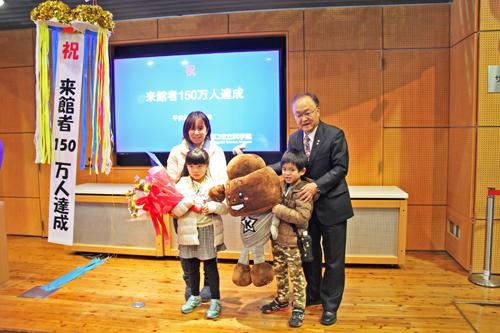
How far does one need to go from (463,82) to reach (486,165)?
0.76 metres

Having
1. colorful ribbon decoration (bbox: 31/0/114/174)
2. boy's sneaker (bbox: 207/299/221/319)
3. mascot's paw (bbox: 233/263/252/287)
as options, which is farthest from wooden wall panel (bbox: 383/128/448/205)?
colorful ribbon decoration (bbox: 31/0/114/174)

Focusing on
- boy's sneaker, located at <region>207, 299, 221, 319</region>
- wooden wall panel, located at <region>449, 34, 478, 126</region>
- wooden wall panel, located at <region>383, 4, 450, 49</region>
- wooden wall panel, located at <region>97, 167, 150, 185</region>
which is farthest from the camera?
wooden wall panel, located at <region>97, 167, 150, 185</region>

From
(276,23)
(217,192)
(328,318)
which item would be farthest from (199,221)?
(276,23)

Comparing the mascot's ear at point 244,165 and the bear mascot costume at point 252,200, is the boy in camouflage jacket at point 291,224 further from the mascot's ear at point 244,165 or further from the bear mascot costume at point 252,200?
the mascot's ear at point 244,165

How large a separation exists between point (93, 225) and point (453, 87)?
3.70 meters

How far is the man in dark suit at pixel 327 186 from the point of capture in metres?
2.50

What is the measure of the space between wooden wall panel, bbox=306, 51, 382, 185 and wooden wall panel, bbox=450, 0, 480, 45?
70cm

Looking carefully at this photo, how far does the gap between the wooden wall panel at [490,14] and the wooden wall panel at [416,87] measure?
2.14 ft

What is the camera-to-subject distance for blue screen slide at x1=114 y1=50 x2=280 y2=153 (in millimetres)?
4055

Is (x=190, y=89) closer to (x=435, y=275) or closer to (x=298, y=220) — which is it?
(x=298, y=220)

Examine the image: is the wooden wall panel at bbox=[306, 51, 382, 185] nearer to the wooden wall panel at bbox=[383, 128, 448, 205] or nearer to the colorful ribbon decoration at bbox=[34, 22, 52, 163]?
the wooden wall panel at bbox=[383, 128, 448, 205]

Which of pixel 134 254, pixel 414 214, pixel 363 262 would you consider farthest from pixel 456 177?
pixel 134 254

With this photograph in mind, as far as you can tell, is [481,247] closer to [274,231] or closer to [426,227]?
[426,227]

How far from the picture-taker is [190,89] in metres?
4.15
